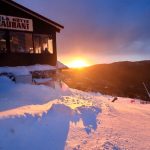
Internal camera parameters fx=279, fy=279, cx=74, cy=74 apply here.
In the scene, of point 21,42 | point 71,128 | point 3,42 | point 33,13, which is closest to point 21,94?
point 3,42

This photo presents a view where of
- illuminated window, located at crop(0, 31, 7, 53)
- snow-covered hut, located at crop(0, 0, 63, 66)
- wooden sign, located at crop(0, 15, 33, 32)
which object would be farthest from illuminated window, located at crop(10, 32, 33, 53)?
illuminated window, located at crop(0, 31, 7, 53)

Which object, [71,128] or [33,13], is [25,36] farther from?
[71,128]

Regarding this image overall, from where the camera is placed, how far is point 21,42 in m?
22.0

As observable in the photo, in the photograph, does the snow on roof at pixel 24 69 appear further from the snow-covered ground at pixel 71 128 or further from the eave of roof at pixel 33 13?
the snow-covered ground at pixel 71 128

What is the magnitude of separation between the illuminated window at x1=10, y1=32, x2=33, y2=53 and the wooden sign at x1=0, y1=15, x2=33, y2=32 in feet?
1.56

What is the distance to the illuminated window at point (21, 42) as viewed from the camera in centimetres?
2125

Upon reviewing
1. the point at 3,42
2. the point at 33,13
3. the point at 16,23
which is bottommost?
the point at 3,42

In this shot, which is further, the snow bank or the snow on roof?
the snow on roof

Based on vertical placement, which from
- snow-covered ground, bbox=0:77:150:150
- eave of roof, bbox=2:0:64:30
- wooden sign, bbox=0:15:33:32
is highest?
eave of roof, bbox=2:0:64:30

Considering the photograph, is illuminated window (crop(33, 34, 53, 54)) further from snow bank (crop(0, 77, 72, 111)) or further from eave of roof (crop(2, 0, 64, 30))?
snow bank (crop(0, 77, 72, 111))

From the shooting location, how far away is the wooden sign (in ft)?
66.7

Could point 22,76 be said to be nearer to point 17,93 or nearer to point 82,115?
point 17,93

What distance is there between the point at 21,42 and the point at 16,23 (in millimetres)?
1568

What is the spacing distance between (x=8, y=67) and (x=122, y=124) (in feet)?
35.6
